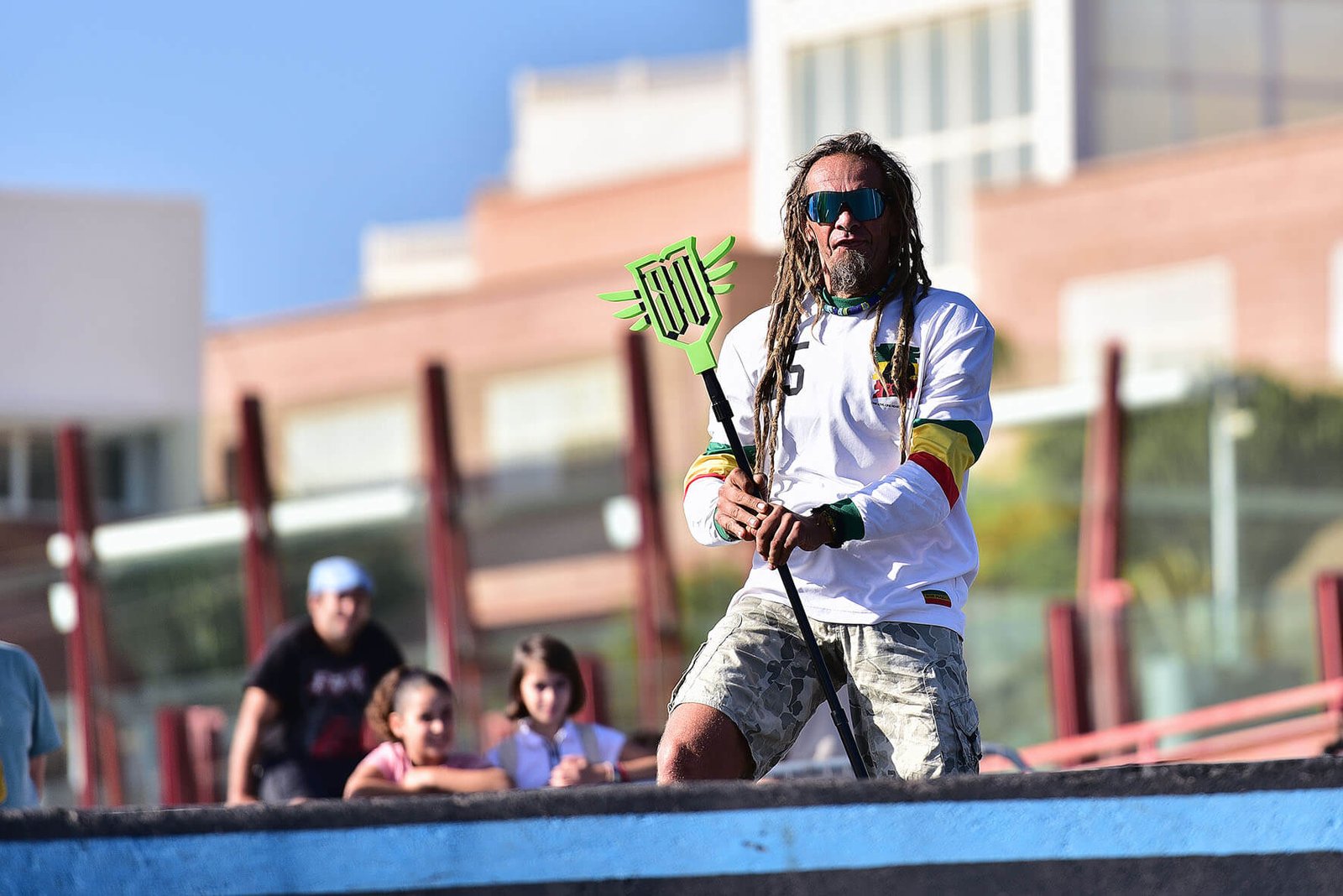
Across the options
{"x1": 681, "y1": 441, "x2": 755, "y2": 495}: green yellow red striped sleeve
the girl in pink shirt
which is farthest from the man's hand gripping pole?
the girl in pink shirt

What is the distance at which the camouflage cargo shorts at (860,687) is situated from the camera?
4.36 m

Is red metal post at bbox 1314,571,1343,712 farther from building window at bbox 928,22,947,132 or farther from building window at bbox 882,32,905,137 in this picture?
building window at bbox 882,32,905,137

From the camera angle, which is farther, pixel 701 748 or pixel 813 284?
pixel 813 284

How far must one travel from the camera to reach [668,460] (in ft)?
53.5

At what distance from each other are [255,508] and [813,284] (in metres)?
10.7

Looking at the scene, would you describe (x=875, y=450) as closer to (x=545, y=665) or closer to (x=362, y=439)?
(x=545, y=665)

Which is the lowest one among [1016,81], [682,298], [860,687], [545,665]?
[545,665]

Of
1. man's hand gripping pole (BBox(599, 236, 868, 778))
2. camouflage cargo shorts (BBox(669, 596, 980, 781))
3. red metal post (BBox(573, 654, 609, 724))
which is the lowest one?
red metal post (BBox(573, 654, 609, 724))

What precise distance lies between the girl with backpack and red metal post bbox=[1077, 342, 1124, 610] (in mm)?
8863

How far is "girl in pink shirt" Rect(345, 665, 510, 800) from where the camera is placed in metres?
7.01

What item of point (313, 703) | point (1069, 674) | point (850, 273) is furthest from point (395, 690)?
point (1069, 674)

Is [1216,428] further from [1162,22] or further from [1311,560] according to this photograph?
[1162,22]

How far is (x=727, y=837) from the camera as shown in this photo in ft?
13.0


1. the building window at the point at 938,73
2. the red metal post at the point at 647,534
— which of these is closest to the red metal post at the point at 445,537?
the red metal post at the point at 647,534
